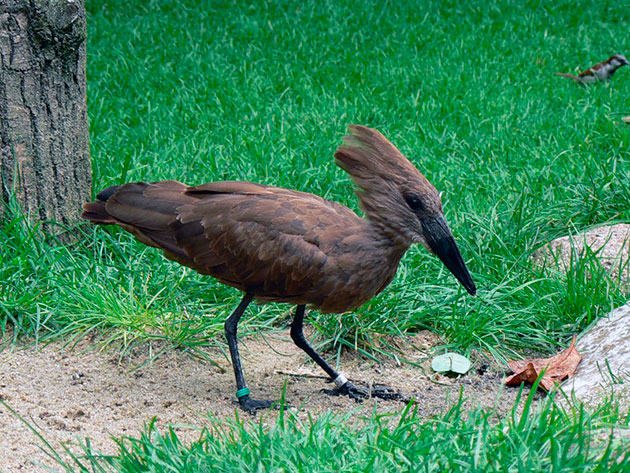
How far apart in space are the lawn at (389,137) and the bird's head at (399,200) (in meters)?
0.71

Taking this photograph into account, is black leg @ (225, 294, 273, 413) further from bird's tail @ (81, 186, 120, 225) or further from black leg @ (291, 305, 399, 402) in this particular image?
bird's tail @ (81, 186, 120, 225)

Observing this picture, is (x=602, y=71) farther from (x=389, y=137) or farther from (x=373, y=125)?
(x=389, y=137)

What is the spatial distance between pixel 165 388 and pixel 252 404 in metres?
0.44

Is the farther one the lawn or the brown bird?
the brown bird

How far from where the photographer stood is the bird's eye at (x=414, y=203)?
343 centimetres

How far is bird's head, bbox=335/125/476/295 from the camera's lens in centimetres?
344

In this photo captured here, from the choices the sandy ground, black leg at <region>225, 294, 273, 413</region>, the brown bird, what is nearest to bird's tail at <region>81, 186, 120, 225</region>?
the sandy ground

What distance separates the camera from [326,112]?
686 cm

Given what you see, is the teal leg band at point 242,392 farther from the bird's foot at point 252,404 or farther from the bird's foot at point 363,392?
the bird's foot at point 363,392

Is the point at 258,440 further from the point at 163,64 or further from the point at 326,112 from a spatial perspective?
the point at 163,64

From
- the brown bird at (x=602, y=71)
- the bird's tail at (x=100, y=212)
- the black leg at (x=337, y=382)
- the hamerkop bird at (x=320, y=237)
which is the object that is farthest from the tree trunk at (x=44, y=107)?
the brown bird at (x=602, y=71)

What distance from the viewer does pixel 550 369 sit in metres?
3.58

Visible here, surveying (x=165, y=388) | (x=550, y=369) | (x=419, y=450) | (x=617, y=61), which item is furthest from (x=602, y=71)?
(x=419, y=450)

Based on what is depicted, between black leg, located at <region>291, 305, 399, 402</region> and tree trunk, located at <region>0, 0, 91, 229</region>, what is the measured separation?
164 centimetres
